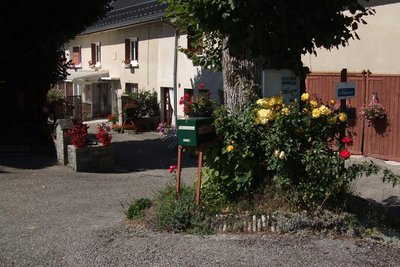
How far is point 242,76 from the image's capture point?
21.8 feet

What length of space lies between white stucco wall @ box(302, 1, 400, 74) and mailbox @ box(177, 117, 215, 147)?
7287 millimetres

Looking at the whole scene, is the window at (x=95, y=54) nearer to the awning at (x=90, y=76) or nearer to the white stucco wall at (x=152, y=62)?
the white stucco wall at (x=152, y=62)

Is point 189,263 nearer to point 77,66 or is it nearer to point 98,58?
point 98,58

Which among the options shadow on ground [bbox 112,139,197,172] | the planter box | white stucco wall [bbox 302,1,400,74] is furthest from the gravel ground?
white stucco wall [bbox 302,1,400,74]

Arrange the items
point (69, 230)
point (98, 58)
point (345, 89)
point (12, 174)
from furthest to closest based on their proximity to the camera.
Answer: point (98, 58) → point (12, 174) → point (345, 89) → point (69, 230)

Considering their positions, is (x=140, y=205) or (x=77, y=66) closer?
(x=140, y=205)

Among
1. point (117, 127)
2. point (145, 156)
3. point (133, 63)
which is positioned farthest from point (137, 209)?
point (133, 63)

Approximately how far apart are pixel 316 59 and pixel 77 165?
681 centimetres

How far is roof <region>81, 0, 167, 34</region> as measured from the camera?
22.4 meters

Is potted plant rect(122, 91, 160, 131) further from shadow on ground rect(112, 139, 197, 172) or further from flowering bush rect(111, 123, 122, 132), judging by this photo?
shadow on ground rect(112, 139, 197, 172)

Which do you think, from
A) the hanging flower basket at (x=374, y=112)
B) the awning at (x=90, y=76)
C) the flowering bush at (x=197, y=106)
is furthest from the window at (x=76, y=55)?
the hanging flower basket at (x=374, y=112)

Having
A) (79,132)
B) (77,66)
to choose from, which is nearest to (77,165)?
(79,132)

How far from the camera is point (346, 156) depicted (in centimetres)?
549

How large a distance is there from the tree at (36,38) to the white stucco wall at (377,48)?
7062 millimetres
